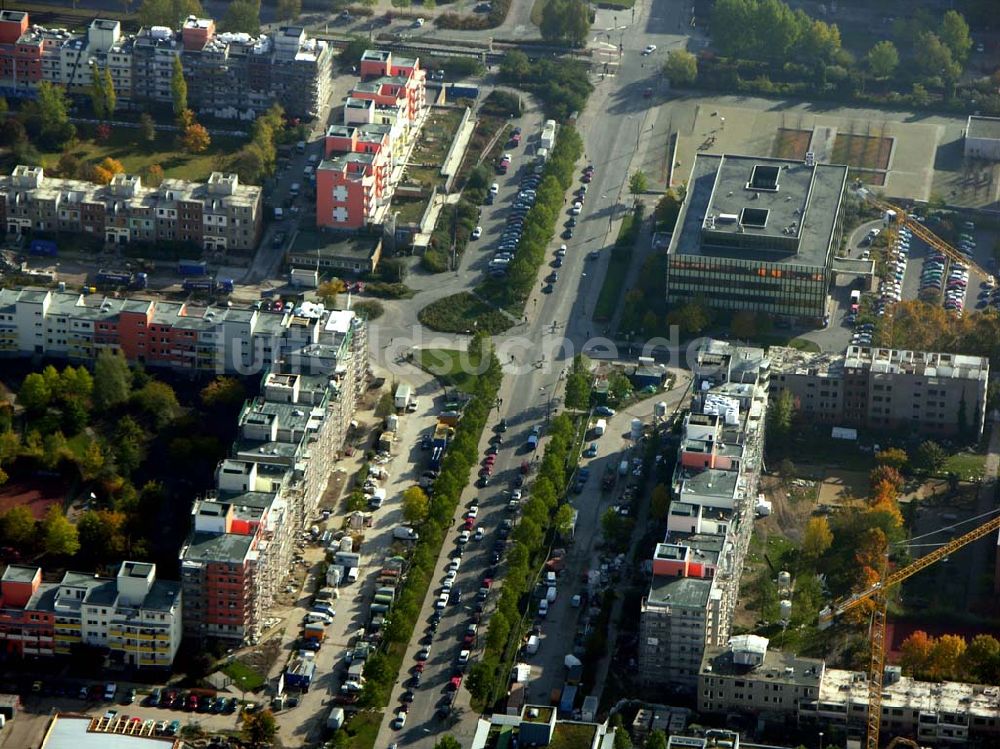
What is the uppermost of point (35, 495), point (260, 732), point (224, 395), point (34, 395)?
point (224, 395)

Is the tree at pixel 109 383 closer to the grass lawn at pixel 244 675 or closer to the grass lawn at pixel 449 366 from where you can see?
the grass lawn at pixel 449 366

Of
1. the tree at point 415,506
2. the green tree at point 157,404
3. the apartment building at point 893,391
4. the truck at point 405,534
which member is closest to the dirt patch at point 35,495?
the green tree at point 157,404

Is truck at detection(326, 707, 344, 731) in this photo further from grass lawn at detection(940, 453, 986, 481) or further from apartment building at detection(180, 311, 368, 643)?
grass lawn at detection(940, 453, 986, 481)

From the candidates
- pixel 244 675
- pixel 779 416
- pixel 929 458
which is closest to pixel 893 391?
pixel 929 458

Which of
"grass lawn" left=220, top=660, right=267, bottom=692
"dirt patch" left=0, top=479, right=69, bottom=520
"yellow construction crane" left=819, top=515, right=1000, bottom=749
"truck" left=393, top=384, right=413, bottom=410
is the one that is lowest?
"grass lawn" left=220, top=660, right=267, bottom=692

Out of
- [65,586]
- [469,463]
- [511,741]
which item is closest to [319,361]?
[469,463]

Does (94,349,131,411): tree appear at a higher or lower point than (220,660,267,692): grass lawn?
higher

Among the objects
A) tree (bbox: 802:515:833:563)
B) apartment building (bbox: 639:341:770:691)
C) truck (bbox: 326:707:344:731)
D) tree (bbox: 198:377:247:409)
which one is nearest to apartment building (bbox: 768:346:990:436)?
apartment building (bbox: 639:341:770:691)

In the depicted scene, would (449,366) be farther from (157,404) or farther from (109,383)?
(109,383)
